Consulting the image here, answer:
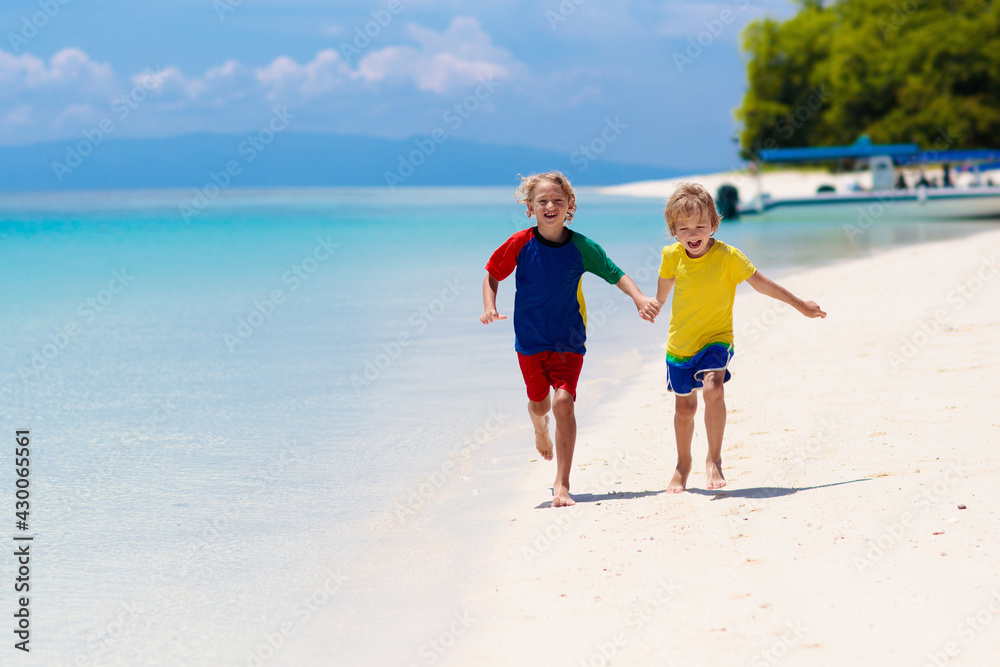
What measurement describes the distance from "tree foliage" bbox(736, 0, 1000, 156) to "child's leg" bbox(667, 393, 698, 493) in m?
61.8

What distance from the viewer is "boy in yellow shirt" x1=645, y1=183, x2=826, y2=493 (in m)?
4.45

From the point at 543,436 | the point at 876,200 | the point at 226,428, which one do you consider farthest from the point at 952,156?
the point at 543,436

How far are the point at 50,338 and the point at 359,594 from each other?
910 centimetres

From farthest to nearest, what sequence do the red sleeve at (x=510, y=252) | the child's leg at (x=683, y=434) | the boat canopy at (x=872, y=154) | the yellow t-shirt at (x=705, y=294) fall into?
the boat canopy at (x=872, y=154) < the red sleeve at (x=510, y=252) < the child's leg at (x=683, y=434) < the yellow t-shirt at (x=705, y=294)

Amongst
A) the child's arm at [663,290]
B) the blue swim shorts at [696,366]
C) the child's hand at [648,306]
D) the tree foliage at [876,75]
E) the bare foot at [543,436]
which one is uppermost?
the tree foliage at [876,75]

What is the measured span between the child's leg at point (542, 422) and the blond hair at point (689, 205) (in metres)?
1.12

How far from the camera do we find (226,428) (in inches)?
265

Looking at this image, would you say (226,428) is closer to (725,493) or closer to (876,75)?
(725,493)

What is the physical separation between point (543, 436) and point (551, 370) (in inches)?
21.0

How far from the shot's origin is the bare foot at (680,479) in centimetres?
463

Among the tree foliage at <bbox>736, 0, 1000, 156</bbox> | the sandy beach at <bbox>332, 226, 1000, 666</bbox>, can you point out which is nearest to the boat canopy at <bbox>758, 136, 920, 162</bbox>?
the tree foliage at <bbox>736, 0, 1000, 156</bbox>

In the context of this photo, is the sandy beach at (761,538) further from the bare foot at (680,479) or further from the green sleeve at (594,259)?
the green sleeve at (594,259)

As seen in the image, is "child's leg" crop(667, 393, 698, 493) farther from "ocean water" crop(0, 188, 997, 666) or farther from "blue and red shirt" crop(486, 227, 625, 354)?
"ocean water" crop(0, 188, 997, 666)

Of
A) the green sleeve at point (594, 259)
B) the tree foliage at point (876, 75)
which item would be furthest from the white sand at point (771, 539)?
the tree foliage at point (876, 75)
